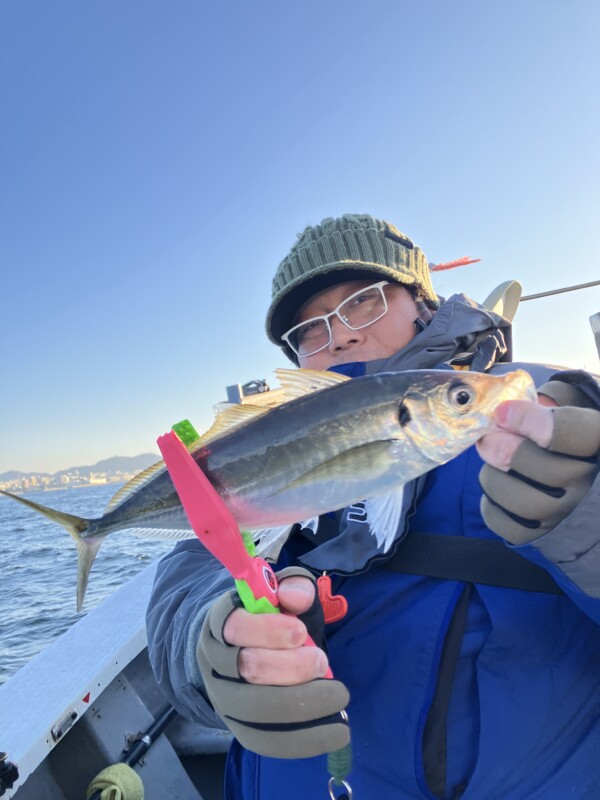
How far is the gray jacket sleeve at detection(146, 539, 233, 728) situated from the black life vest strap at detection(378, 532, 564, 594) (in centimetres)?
97

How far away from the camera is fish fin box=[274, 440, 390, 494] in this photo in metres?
1.73

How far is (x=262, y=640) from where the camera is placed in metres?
1.77

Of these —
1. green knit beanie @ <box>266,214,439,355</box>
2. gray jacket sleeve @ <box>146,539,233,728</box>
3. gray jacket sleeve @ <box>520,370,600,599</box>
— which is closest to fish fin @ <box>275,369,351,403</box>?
gray jacket sleeve @ <box>520,370,600,599</box>

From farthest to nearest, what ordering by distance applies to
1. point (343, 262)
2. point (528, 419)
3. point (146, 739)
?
point (146, 739)
point (343, 262)
point (528, 419)

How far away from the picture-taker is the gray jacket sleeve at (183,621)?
2.49m

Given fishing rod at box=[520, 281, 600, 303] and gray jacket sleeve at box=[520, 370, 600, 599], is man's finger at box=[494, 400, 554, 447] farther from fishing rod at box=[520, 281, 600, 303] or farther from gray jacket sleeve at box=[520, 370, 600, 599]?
fishing rod at box=[520, 281, 600, 303]

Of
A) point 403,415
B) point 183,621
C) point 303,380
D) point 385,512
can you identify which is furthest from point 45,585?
point 403,415

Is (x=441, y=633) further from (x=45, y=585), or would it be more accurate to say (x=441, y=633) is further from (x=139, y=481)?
(x=45, y=585)

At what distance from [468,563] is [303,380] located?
126 centimetres

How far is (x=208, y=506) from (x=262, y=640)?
55 cm

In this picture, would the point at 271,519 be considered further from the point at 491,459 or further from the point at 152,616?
the point at 152,616

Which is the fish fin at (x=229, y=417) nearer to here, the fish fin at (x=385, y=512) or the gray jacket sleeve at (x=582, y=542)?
the fish fin at (x=385, y=512)

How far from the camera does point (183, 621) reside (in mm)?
2615

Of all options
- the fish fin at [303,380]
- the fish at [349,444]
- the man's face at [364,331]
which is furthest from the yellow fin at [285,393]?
the man's face at [364,331]
